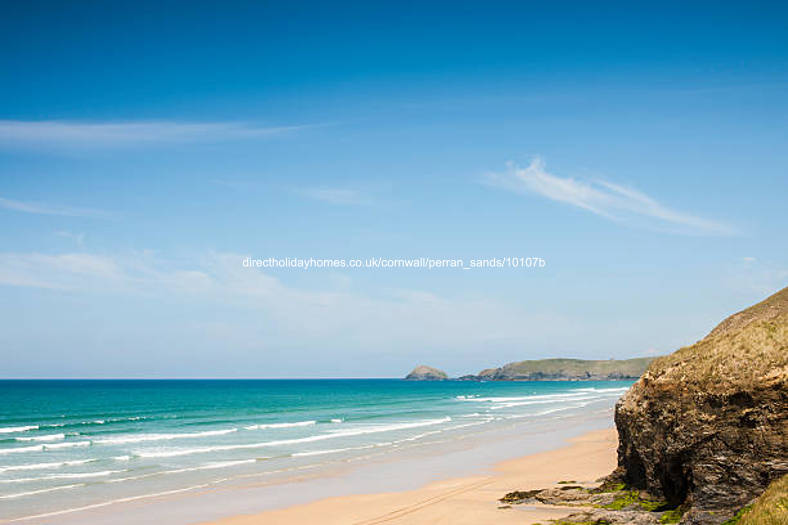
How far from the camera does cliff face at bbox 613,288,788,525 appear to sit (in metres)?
11.0

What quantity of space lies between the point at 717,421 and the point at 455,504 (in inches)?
308

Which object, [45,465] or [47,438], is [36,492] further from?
[47,438]

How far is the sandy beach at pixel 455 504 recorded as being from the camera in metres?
15.3

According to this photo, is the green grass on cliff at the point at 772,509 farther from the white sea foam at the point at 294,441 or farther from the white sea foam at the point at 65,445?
the white sea foam at the point at 65,445

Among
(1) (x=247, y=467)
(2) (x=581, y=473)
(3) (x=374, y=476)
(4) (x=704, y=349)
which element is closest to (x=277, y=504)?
A: (3) (x=374, y=476)

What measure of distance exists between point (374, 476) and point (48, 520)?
10756 millimetres

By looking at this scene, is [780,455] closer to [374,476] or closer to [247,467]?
[374,476]

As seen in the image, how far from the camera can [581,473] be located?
2169cm

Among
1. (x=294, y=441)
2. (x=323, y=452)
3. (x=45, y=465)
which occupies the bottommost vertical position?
(x=323, y=452)

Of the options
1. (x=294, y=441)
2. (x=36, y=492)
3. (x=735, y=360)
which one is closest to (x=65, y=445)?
(x=294, y=441)

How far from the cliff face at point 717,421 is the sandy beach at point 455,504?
117 inches

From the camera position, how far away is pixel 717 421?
1167 centimetres

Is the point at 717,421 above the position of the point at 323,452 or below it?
above

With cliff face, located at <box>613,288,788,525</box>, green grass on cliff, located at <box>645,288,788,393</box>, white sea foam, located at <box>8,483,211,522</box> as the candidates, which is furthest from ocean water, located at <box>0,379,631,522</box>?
green grass on cliff, located at <box>645,288,788,393</box>
